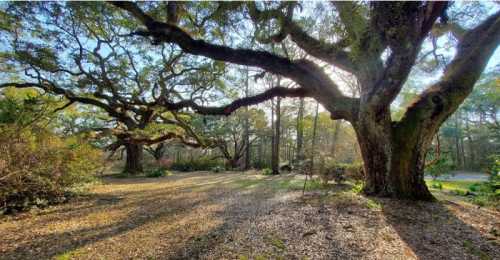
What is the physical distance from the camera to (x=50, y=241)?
236 cm

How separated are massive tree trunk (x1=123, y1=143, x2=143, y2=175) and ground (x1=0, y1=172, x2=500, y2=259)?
799cm

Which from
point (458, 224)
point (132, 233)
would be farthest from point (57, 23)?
point (458, 224)

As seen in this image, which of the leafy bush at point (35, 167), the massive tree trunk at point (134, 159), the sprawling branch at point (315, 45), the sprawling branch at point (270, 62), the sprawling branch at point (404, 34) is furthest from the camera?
the massive tree trunk at point (134, 159)

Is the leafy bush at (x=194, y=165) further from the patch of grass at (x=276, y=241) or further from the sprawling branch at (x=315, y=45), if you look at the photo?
the patch of grass at (x=276, y=241)

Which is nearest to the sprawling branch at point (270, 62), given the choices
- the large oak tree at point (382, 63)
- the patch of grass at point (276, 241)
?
the large oak tree at point (382, 63)

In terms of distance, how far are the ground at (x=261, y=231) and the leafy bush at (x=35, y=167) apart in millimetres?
398

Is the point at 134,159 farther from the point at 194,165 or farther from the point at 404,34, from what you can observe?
the point at 404,34

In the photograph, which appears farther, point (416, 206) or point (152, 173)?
point (152, 173)

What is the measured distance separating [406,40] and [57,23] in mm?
9222

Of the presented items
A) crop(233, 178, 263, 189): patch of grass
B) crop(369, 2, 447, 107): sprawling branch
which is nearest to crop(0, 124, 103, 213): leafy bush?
crop(233, 178, 263, 189): patch of grass

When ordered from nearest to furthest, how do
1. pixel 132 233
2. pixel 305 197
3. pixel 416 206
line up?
pixel 132 233
pixel 416 206
pixel 305 197

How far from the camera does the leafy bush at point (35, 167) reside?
3.29 m

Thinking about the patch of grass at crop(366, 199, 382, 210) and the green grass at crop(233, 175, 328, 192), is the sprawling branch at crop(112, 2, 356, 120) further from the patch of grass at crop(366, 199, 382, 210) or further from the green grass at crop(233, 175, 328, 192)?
the green grass at crop(233, 175, 328, 192)

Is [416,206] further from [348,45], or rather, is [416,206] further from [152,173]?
[152,173]
